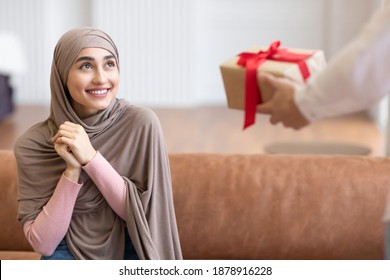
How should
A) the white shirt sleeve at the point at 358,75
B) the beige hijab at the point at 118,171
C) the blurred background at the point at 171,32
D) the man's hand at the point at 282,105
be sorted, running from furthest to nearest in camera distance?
1. the blurred background at the point at 171,32
2. the beige hijab at the point at 118,171
3. the man's hand at the point at 282,105
4. the white shirt sleeve at the point at 358,75

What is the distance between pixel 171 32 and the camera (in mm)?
7730

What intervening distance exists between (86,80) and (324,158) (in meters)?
1.02

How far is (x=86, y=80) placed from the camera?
87.0 inches

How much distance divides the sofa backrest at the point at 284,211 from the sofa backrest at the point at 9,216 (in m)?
0.57

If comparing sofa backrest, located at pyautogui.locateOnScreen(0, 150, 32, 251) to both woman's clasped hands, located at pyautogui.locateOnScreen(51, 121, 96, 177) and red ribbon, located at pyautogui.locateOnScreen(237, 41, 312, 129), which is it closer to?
woman's clasped hands, located at pyautogui.locateOnScreen(51, 121, 96, 177)

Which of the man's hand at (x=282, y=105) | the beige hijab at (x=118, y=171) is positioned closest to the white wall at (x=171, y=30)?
the beige hijab at (x=118, y=171)

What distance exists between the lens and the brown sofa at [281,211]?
2.72 m

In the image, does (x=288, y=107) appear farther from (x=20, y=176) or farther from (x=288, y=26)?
(x=288, y=26)

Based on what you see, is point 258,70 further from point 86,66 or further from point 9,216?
point 9,216

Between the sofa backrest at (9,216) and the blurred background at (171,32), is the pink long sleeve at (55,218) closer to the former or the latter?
the sofa backrest at (9,216)

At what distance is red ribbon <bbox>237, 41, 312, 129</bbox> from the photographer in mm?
2045

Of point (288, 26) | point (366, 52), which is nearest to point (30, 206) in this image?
point (366, 52)

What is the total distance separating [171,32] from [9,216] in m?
5.10

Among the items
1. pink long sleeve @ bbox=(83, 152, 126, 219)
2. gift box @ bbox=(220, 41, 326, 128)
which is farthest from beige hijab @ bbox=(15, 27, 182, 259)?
gift box @ bbox=(220, 41, 326, 128)
